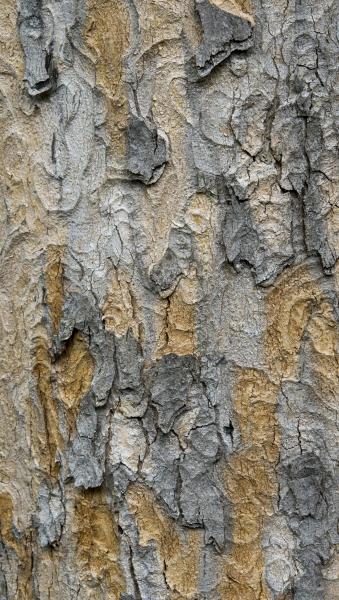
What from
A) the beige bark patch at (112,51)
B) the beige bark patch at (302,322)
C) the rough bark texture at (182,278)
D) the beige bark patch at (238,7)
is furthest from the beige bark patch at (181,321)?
the beige bark patch at (238,7)

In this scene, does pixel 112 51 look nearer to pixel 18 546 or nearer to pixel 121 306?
pixel 121 306

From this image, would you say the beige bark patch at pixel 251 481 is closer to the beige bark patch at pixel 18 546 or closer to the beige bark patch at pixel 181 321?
the beige bark patch at pixel 181 321

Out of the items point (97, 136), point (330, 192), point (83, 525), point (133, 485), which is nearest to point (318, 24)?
point (330, 192)

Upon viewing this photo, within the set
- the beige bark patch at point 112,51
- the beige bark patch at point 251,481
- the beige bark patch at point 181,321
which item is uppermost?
the beige bark patch at point 112,51

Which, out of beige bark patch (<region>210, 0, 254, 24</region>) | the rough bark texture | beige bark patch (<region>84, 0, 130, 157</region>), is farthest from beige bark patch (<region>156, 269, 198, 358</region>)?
beige bark patch (<region>210, 0, 254, 24</region>)

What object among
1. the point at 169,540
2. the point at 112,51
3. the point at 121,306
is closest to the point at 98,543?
the point at 169,540

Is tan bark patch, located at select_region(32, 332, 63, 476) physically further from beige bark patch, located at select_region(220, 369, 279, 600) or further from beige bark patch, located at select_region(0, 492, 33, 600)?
beige bark patch, located at select_region(220, 369, 279, 600)

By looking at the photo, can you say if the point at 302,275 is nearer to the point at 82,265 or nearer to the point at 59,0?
the point at 82,265
